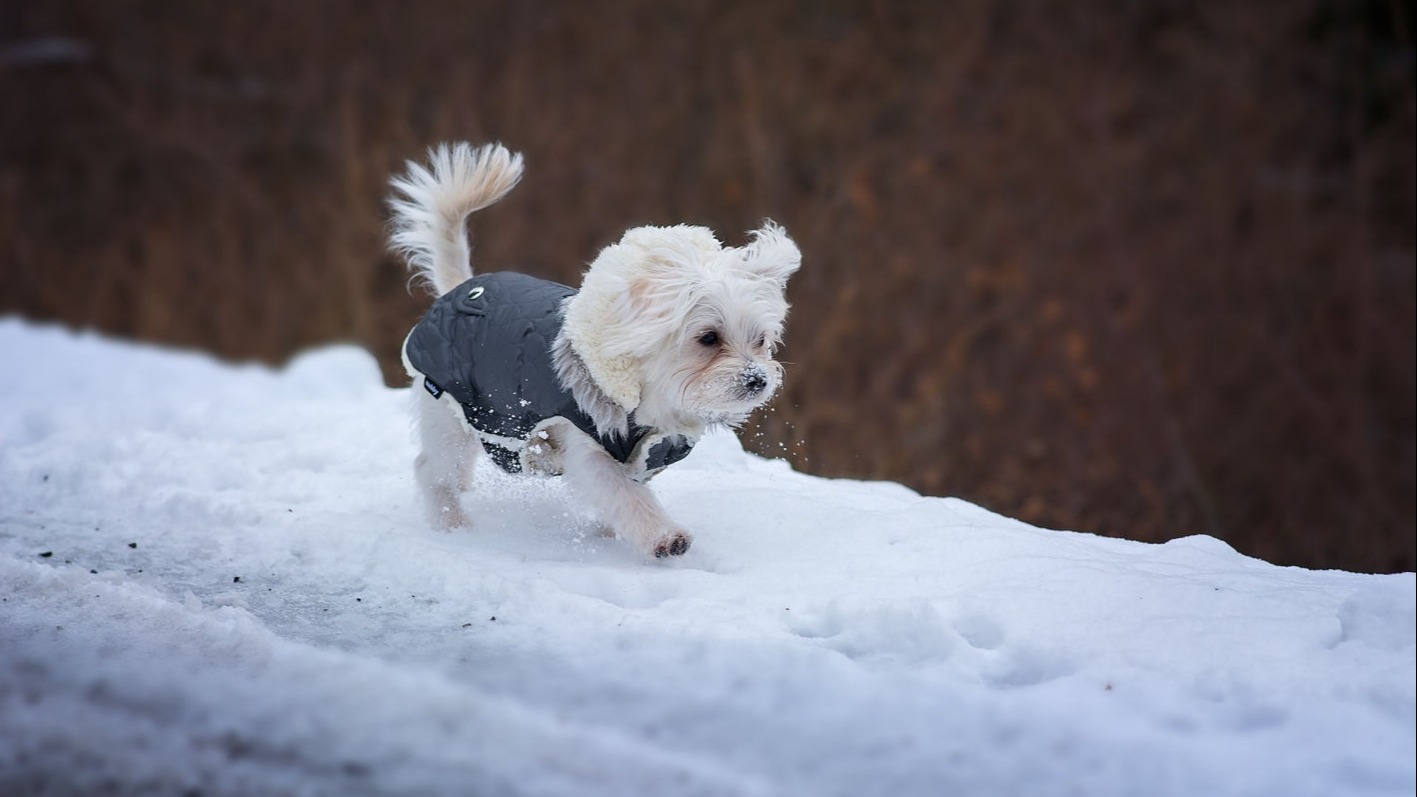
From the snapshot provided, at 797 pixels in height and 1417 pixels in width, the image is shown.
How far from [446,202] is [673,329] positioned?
47.2 inches

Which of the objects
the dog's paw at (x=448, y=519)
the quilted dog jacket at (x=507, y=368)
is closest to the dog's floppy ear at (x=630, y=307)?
the quilted dog jacket at (x=507, y=368)

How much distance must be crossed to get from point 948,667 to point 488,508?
2123mm

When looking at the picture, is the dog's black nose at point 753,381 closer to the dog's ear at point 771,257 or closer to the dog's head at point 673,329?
the dog's head at point 673,329

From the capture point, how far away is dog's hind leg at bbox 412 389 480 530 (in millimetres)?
4285

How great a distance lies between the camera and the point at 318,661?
2.94 meters

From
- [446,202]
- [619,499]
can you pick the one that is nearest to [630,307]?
[619,499]

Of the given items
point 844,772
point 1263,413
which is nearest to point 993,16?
point 1263,413

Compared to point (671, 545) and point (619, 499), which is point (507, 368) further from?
point (671, 545)

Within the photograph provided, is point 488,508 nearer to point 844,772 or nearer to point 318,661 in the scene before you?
point 318,661

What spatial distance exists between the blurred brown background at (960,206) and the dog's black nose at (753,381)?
477 centimetres

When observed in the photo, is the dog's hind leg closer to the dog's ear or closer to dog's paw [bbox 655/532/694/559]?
dog's paw [bbox 655/532/694/559]

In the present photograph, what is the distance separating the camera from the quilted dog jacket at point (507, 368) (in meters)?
3.94

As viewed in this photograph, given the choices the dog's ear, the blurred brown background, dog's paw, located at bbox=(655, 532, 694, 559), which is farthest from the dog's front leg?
the blurred brown background

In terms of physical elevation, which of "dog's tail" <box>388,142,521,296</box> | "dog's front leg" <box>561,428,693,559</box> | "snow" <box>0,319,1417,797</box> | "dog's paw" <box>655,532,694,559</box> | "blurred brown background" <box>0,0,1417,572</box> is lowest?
"snow" <box>0,319,1417,797</box>
